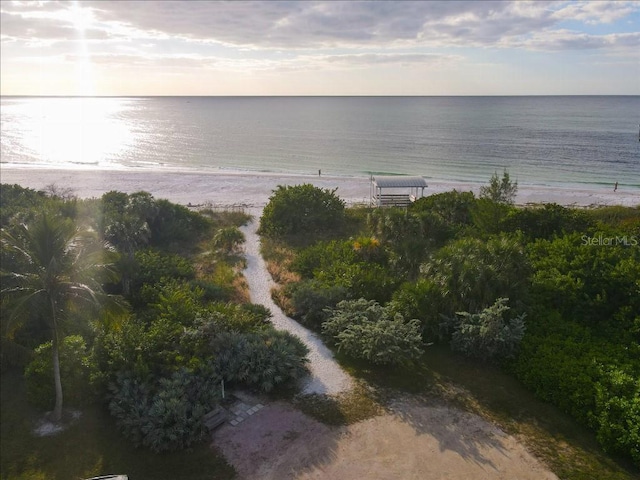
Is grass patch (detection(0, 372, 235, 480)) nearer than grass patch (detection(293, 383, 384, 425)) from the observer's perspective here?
Yes

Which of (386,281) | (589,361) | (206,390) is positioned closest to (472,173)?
(386,281)

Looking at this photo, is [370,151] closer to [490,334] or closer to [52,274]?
[490,334]

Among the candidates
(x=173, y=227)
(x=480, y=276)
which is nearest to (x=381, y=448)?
(x=480, y=276)

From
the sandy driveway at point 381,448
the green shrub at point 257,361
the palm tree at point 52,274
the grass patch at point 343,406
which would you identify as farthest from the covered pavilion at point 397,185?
the palm tree at point 52,274

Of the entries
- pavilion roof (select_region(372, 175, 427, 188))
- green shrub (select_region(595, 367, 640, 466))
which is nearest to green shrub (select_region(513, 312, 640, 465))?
green shrub (select_region(595, 367, 640, 466))

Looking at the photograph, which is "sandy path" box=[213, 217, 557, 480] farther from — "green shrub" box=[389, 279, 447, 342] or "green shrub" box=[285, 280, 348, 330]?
"green shrub" box=[285, 280, 348, 330]

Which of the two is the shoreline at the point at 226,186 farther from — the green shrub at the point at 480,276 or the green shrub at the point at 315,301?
the green shrub at the point at 480,276
